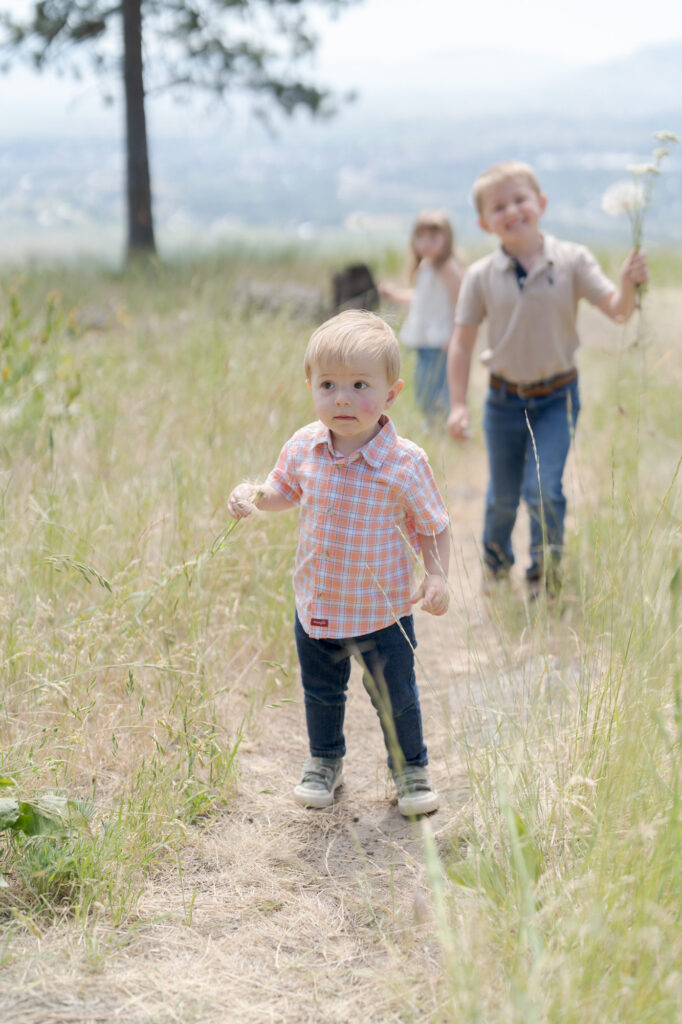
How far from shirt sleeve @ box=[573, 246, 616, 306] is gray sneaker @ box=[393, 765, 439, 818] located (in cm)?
197

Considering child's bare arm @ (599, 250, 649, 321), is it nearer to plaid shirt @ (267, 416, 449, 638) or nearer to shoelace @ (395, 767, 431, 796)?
plaid shirt @ (267, 416, 449, 638)

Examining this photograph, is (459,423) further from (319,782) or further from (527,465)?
(319,782)

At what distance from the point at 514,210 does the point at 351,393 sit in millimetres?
1697

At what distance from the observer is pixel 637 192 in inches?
123

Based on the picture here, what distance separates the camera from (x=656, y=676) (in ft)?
6.81

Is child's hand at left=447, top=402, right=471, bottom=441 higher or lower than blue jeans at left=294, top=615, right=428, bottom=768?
higher

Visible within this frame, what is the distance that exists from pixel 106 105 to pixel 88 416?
8760 millimetres

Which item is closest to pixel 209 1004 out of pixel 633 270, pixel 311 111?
pixel 633 270

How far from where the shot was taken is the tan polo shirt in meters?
3.60

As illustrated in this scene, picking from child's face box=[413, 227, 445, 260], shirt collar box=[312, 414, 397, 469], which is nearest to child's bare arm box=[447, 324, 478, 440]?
shirt collar box=[312, 414, 397, 469]

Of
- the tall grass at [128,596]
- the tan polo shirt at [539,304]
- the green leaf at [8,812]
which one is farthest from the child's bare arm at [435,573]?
the tan polo shirt at [539,304]

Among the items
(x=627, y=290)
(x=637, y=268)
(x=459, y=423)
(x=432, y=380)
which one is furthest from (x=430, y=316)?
(x=637, y=268)

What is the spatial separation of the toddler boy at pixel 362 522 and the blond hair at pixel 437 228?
4.22 meters

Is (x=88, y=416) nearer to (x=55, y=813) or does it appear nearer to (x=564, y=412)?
(x=564, y=412)
